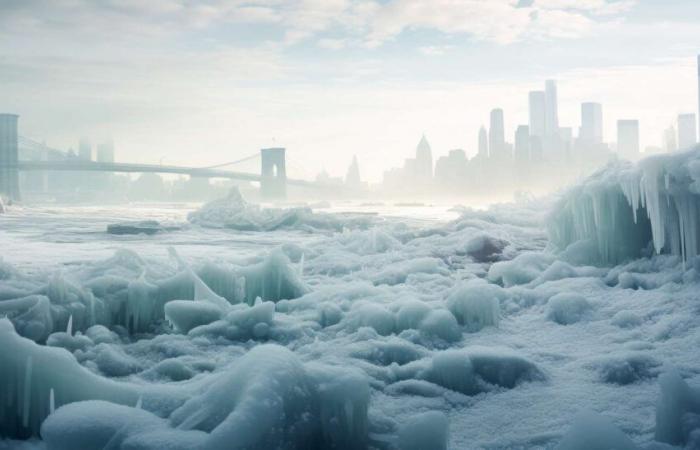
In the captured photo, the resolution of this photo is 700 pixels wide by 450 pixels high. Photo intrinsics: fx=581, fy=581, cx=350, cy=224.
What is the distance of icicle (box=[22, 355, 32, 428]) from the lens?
4.07 metres

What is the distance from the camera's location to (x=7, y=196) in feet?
185

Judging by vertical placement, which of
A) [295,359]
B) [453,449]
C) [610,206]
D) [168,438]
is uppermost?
[610,206]

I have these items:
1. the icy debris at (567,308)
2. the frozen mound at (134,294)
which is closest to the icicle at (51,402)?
the frozen mound at (134,294)

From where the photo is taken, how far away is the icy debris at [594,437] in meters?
3.45

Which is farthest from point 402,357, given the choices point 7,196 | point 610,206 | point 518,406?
point 7,196

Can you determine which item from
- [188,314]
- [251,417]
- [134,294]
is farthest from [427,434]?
[134,294]

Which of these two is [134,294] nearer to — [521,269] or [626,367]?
[626,367]

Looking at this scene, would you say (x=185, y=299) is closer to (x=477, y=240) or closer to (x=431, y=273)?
(x=431, y=273)

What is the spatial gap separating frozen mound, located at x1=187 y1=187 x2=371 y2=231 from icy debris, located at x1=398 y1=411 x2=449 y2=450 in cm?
2280

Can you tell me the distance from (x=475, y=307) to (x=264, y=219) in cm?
2360

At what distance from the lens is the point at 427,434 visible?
3.70m

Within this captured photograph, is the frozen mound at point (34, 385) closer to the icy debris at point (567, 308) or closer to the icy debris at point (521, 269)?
the icy debris at point (567, 308)

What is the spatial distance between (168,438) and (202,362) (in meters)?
2.16

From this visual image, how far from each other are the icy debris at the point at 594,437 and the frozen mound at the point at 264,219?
75.7 ft
